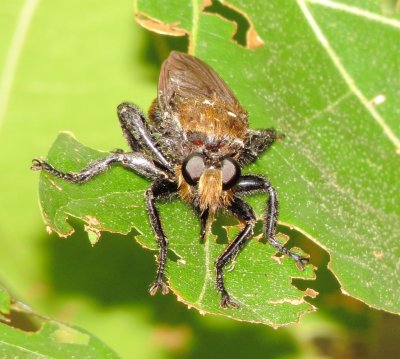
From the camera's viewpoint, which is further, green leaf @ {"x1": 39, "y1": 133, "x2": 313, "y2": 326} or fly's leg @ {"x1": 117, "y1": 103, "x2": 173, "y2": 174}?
fly's leg @ {"x1": 117, "y1": 103, "x2": 173, "y2": 174}

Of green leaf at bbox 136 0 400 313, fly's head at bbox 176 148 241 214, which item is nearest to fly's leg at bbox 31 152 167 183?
fly's head at bbox 176 148 241 214

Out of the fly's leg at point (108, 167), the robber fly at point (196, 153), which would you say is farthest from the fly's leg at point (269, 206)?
the fly's leg at point (108, 167)

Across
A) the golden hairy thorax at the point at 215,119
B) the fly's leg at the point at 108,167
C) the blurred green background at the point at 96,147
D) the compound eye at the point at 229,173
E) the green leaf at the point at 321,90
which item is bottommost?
the blurred green background at the point at 96,147

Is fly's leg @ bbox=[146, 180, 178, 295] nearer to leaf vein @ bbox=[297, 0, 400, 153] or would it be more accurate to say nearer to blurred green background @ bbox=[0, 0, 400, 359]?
blurred green background @ bbox=[0, 0, 400, 359]

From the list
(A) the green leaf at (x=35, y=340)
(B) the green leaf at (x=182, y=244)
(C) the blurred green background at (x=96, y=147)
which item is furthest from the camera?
(C) the blurred green background at (x=96, y=147)

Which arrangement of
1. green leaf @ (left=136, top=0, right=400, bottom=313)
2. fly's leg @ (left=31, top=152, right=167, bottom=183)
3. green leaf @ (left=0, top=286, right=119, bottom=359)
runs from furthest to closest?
green leaf @ (left=136, top=0, right=400, bottom=313) < fly's leg @ (left=31, top=152, right=167, bottom=183) < green leaf @ (left=0, top=286, right=119, bottom=359)

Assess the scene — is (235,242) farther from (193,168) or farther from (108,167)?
(108,167)

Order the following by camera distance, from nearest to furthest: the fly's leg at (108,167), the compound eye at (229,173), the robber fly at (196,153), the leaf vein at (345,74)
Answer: the fly's leg at (108,167)
the robber fly at (196,153)
the compound eye at (229,173)
the leaf vein at (345,74)

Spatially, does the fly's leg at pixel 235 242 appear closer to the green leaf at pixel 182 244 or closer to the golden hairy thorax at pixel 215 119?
the green leaf at pixel 182 244
